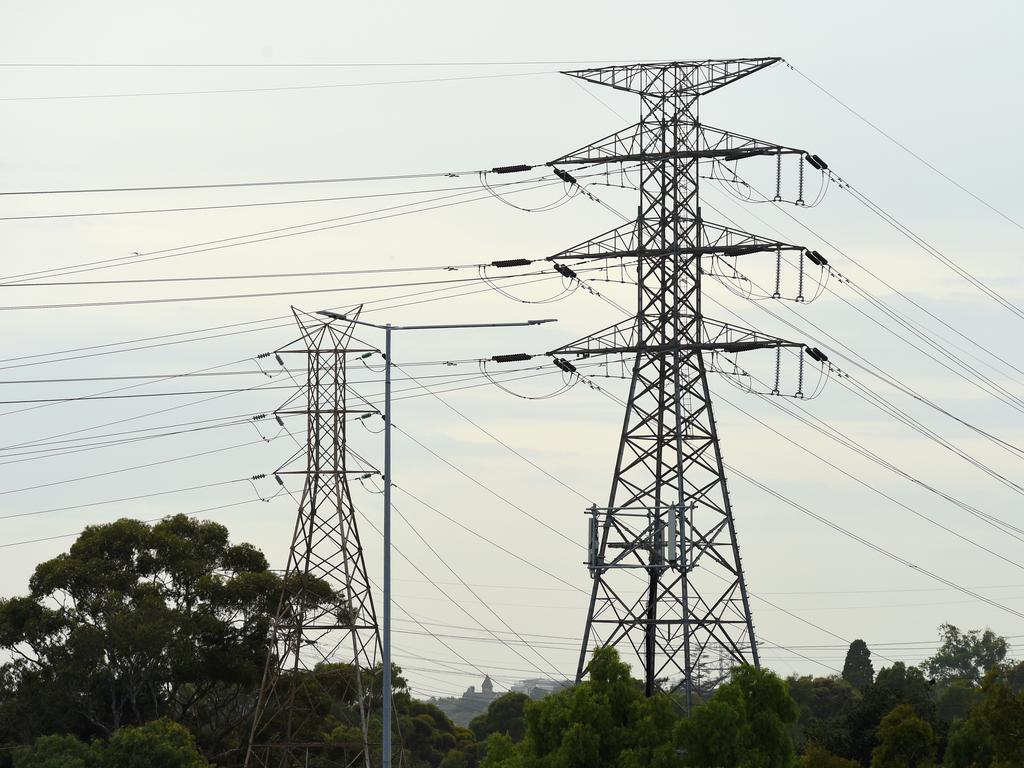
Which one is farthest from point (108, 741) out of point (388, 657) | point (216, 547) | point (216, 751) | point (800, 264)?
point (800, 264)

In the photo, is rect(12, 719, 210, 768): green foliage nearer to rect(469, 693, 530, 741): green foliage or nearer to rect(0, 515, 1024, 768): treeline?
rect(0, 515, 1024, 768): treeline

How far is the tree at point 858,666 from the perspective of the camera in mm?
144625

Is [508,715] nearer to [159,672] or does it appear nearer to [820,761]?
[159,672]

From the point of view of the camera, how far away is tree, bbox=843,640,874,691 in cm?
14462

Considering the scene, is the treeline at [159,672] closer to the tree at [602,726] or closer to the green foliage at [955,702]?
the tree at [602,726]

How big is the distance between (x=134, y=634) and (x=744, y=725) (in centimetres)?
3739

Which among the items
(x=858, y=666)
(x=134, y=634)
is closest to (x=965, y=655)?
(x=858, y=666)

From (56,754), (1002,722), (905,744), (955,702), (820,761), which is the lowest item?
(820,761)

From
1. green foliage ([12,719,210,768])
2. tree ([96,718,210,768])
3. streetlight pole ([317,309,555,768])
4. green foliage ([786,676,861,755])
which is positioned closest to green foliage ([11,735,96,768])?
green foliage ([12,719,210,768])

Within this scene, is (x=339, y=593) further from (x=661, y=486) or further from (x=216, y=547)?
(x=661, y=486)

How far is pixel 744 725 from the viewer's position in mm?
43969

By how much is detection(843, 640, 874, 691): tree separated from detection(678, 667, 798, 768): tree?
100124mm

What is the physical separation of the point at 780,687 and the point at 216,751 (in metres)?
37.5

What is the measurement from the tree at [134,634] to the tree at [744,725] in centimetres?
3640
